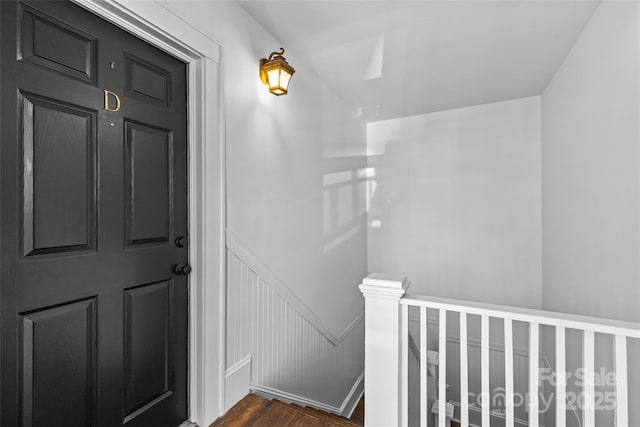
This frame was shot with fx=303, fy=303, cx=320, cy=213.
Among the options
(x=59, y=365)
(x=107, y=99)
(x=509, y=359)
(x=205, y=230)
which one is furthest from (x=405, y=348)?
(x=107, y=99)

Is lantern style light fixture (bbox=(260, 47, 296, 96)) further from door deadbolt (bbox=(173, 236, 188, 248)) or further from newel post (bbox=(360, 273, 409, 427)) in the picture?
newel post (bbox=(360, 273, 409, 427))

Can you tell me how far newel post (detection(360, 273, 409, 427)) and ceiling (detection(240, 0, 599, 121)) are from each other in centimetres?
162

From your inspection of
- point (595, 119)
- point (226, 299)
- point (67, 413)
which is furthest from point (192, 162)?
point (595, 119)

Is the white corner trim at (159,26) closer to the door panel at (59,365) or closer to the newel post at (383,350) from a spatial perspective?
the door panel at (59,365)

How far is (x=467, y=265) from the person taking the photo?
3529 mm

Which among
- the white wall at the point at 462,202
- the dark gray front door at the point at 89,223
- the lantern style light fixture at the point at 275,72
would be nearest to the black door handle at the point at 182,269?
the dark gray front door at the point at 89,223

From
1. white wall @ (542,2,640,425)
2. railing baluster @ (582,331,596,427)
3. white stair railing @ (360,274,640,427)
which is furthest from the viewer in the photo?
white wall @ (542,2,640,425)

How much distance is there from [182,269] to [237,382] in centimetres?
73

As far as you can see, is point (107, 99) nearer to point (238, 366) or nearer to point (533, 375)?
point (238, 366)

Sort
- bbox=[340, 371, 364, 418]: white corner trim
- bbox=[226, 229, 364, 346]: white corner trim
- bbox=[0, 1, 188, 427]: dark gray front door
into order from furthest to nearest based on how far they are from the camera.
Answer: bbox=[340, 371, 364, 418]: white corner trim < bbox=[226, 229, 364, 346]: white corner trim < bbox=[0, 1, 188, 427]: dark gray front door

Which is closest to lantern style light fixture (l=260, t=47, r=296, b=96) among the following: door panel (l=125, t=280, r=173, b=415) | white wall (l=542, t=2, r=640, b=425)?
door panel (l=125, t=280, r=173, b=415)

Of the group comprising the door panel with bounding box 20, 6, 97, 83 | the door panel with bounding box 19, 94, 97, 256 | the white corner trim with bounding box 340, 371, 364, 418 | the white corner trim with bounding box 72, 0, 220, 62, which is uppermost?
the white corner trim with bounding box 72, 0, 220, 62

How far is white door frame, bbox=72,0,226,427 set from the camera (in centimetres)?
153

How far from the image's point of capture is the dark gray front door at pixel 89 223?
0.97 m
